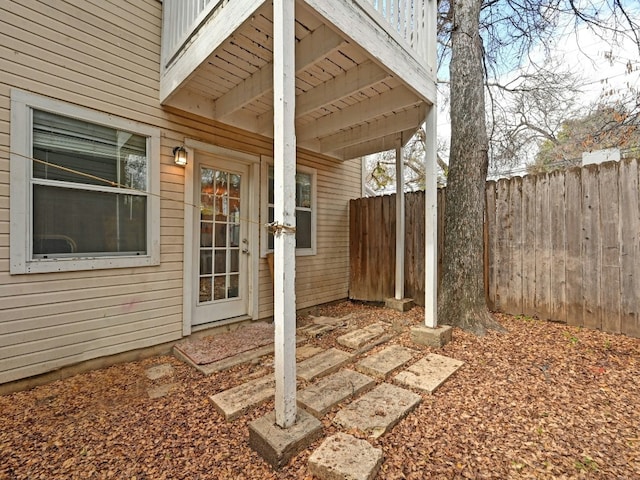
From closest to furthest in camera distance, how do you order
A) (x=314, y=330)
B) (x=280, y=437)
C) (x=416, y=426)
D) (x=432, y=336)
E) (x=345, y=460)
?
1. (x=345, y=460)
2. (x=280, y=437)
3. (x=416, y=426)
4. (x=432, y=336)
5. (x=314, y=330)

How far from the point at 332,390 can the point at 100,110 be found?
320 centimetres

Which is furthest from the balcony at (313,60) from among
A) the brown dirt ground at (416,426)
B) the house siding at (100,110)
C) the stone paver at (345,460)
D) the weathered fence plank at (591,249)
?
the brown dirt ground at (416,426)

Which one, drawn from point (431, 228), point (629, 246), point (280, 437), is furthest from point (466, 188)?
point (280, 437)

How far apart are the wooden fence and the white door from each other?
2.88 m

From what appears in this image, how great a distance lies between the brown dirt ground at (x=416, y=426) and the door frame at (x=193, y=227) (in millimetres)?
771

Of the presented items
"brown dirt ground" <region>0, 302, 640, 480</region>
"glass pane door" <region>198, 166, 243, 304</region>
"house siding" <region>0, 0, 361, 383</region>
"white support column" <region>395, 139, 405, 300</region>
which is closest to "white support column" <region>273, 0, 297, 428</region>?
"brown dirt ground" <region>0, 302, 640, 480</region>

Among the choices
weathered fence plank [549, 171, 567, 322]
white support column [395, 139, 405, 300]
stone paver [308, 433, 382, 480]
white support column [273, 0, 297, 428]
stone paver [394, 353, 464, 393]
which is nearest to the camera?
stone paver [308, 433, 382, 480]

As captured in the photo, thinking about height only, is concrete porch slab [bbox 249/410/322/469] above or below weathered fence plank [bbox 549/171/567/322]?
below

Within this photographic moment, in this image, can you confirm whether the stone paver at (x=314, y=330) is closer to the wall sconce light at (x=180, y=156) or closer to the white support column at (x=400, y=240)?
the white support column at (x=400, y=240)

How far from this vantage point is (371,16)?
2229mm

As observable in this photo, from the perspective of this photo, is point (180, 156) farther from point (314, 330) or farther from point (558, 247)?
point (558, 247)

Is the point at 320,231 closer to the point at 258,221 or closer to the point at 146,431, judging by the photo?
the point at 258,221

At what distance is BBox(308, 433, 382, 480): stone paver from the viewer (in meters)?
1.32

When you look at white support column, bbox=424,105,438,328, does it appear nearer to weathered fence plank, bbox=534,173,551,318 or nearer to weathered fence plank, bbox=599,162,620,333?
weathered fence plank, bbox=534,173,551,318
